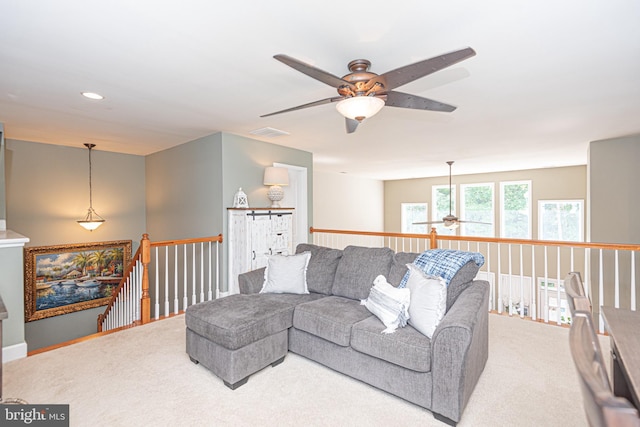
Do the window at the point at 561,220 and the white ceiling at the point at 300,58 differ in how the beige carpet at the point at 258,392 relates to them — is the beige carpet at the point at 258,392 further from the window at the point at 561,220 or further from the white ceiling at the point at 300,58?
the window at the point at 561,220

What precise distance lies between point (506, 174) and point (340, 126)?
249 inches

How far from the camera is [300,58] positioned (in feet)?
7.36

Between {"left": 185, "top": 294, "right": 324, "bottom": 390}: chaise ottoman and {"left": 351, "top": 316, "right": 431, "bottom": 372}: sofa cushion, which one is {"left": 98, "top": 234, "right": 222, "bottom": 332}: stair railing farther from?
{"left": 351, "top": 316, "right": 431, "bottom": 372}: sofa cushion

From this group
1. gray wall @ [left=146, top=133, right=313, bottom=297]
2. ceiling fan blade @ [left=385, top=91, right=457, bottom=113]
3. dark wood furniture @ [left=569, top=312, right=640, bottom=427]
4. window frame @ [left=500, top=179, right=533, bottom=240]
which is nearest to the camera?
dark wood furniture @ [left=569, top=312, right=640, bottom=427]

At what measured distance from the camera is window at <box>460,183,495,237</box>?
851 cm

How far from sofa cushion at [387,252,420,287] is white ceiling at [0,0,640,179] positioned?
154 cm

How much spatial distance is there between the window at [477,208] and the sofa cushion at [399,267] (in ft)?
22.0

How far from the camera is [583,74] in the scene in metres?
2.45

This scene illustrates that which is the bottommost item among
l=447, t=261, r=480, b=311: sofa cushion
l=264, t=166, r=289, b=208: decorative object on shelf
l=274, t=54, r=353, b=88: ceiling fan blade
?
l=447, t=261, r=480, b=311: sofa cushion

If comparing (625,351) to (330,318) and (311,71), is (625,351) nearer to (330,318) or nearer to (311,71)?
(330,318)

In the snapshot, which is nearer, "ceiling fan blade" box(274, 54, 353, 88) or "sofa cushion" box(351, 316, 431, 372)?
"ceiling fan blade" box(274, 54, 353, 88)

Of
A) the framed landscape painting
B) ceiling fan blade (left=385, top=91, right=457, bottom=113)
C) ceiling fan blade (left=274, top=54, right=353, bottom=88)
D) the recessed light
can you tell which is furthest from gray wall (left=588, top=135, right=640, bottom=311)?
the framed landscape painting

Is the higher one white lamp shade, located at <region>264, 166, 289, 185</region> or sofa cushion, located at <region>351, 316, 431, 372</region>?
white lamp shade, located at <region>264, 166, 289, 185</region>

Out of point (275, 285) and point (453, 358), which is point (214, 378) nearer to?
point (275, 285)
